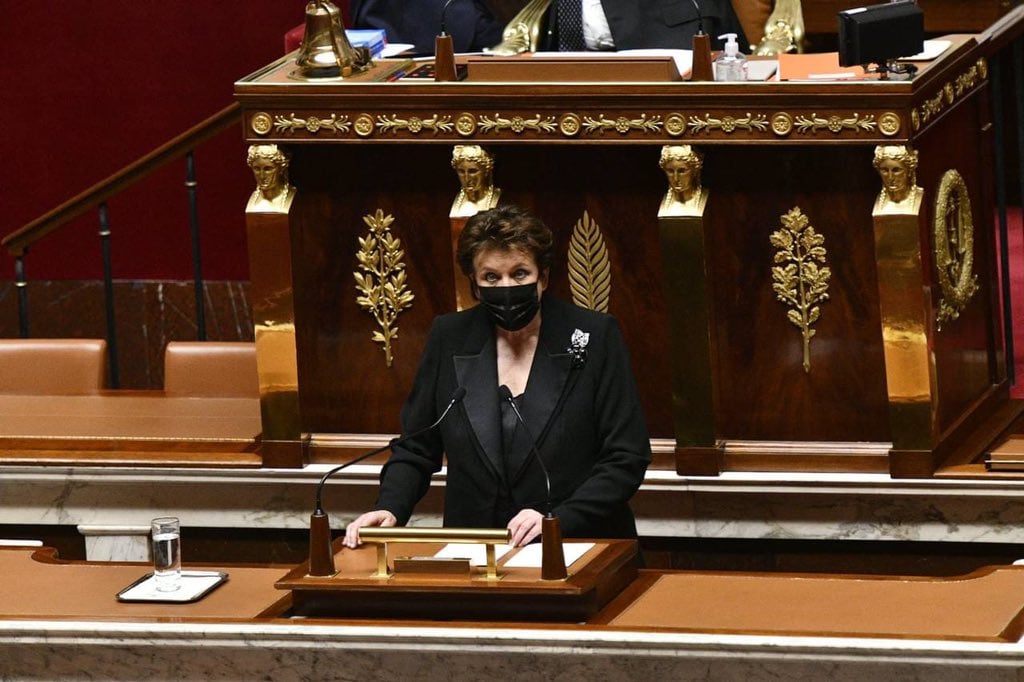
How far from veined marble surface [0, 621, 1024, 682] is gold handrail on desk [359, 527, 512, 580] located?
143 mm

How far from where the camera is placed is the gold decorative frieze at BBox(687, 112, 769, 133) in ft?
16.2

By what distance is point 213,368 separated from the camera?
19.0ft

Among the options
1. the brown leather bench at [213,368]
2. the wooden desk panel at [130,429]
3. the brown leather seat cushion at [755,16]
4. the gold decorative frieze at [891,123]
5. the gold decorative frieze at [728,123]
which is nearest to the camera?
the gold decorative frieze at [891,123]

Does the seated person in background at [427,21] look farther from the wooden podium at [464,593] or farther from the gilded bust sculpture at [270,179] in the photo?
the wooden podium at [464,593]

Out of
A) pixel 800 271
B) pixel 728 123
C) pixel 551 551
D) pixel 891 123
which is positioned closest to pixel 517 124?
pixel 728 123

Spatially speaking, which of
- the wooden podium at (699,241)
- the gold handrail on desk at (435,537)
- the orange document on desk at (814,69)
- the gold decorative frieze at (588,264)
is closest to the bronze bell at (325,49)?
the wooden podium at (699,241)

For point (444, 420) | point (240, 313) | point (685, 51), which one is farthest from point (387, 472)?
point (240, 313)

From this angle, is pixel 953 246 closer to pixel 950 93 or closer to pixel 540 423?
pixel 950 93

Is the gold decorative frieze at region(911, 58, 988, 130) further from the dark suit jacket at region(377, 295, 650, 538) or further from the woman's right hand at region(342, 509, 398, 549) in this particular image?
the woman's right hand at region(342, 509, 398, 549)

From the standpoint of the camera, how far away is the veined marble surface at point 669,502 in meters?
4.95

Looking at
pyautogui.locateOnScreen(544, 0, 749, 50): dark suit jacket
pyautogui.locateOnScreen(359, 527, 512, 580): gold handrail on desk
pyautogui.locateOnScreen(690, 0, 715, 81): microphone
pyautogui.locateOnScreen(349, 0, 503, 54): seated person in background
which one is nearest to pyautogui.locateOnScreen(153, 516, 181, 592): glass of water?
pyautogui.locateOnScreen(359, 527, 512, 580): gold handrail on desk

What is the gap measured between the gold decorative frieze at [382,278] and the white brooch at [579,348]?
3.49 feet

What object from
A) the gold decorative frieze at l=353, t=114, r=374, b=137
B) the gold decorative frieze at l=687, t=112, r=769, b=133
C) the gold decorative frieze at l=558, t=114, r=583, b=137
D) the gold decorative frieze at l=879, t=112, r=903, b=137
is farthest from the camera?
the gold decorative frieze at l=353, t=114, r=374, b=137

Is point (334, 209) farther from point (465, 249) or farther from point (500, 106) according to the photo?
point (465, 249)
